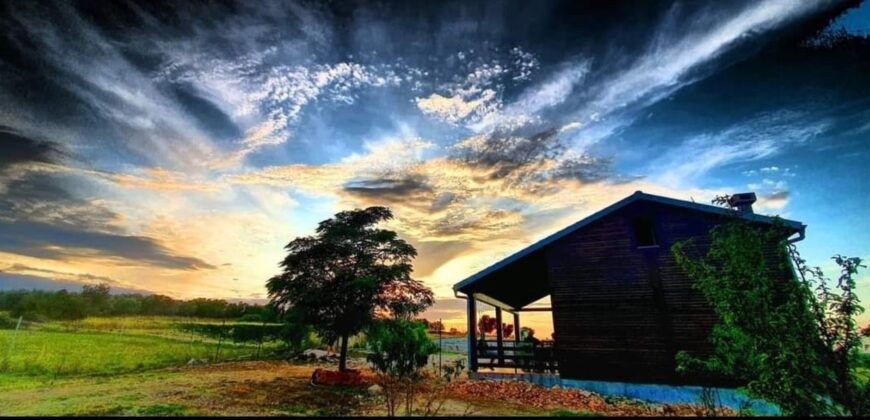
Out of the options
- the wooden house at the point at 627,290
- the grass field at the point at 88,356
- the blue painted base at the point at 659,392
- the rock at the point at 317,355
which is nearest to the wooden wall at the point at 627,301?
the wooden house at the point at 627,290

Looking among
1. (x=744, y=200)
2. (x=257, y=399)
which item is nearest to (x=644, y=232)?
(x=744, y=200)

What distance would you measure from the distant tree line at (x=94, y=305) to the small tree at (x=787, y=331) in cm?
6723

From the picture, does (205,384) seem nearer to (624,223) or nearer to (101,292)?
(624,223)

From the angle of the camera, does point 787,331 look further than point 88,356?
No

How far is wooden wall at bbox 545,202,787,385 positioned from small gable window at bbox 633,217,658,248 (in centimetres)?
23

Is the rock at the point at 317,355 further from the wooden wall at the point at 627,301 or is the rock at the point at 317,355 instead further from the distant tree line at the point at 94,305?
the distant tree line at the point at 94,305

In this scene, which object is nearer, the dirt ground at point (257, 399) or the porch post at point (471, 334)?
the dirt ground at point (257, 399)

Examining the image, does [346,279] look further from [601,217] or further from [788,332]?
[788,332]

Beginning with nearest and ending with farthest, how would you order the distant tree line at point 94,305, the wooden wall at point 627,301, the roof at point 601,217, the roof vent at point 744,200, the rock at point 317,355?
the roof at point 601,217, the wooden wall at point 627,301, the roof vent at point 744,200, the rock at point 317,355, the distant tree line at point 94,305

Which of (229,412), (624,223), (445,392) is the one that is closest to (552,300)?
(624,223)

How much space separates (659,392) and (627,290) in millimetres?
3393

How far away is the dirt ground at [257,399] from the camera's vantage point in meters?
10.6

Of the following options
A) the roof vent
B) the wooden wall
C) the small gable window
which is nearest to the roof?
the wooden wall

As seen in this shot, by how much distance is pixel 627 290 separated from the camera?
1403 cm
